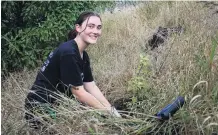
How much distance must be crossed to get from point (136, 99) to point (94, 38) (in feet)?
2.39

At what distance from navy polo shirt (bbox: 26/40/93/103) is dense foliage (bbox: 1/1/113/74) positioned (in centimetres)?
250

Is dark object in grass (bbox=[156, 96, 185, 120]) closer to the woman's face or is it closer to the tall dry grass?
the tall dry grass

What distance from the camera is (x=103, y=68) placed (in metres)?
4.52

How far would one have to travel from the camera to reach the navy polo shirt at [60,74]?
2.69 meters

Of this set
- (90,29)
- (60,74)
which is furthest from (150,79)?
(60,74)

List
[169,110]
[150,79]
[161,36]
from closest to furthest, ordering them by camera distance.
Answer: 1. [169,110]
2. [150,79]
3. [161,36]

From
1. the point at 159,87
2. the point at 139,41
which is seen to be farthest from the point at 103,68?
the point at 159,87

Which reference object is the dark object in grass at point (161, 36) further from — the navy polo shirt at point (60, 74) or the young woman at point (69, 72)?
the navy polo shirt at point (60, 74)

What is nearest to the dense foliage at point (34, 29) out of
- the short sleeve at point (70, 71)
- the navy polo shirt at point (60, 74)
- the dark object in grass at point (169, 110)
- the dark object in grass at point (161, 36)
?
the dark object in grass at point (161, 36)

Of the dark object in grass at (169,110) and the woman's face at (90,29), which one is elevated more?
the woman's face at (90,29)

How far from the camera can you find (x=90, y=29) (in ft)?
9.64

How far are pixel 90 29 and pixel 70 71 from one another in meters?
0.47

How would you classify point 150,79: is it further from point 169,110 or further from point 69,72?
point 169,110

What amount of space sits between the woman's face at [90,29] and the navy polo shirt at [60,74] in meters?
0.12
